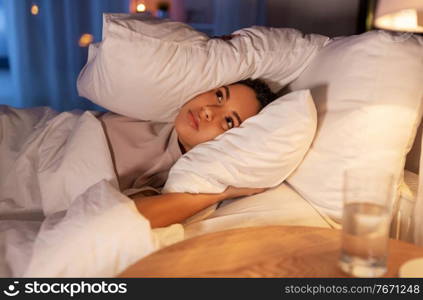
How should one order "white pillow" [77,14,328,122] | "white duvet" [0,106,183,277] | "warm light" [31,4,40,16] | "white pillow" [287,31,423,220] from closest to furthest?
"white duvet" [0,106,183,277] < "white pillow" [287,31,423,220] < "white pillow" [77,14,328,122] < "warm light" [31,4,40,16]

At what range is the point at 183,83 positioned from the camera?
1322mm

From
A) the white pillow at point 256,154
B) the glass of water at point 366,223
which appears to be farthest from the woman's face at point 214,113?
the glass of water at point 366,223

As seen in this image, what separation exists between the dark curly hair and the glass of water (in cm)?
57

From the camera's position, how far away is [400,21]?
122cm

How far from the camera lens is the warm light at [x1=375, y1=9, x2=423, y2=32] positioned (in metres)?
1.16

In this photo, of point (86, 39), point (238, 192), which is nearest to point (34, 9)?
point (86, 39)

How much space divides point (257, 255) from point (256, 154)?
0.34m

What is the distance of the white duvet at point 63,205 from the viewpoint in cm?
88

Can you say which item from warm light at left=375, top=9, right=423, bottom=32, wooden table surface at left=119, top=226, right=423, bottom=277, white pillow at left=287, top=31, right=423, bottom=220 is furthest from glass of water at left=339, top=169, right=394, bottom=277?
warm light at left=375, top=9, right=423, bottom=32

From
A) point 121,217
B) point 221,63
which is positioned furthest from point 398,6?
point 121,217

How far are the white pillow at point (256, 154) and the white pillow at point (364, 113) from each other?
6 centimetres

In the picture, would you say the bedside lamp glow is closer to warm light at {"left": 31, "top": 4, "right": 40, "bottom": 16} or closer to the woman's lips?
the woman's lips

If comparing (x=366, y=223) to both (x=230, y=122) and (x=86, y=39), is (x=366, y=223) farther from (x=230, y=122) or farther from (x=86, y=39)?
(x=86, y=39)

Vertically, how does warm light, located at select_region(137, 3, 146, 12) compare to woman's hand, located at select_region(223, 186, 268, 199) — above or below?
above
